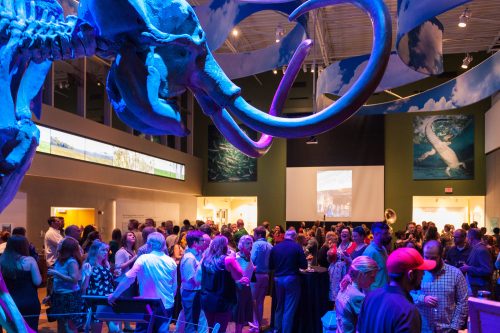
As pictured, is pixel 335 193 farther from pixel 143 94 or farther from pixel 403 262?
pixel 143 94

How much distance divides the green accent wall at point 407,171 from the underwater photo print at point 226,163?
5.05 m

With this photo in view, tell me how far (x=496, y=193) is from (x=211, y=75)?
627 inches

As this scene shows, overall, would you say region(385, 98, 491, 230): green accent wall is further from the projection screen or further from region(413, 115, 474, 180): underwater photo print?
the projection screen

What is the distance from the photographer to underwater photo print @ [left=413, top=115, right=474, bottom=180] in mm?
17531

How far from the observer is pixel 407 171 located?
18.2 metres

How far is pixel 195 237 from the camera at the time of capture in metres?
6.32

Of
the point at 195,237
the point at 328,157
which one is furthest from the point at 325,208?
the point at 195,237

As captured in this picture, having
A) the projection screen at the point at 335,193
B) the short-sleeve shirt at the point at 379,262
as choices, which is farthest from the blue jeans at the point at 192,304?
the projection screen at the point at 335,193

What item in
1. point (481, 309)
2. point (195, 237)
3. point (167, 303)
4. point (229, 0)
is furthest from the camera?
point (195, 237)

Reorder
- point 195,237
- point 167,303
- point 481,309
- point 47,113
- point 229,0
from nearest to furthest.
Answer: point 481,309 → point 229,0 → point 167,303 → point 195,237 → point 47,113

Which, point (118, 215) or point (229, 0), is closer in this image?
point (229, 0)

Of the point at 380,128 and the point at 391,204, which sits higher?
the point at 380,128

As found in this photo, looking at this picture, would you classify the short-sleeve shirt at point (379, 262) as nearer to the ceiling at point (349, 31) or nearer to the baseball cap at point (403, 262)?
the baseball cap at point (403, 262)

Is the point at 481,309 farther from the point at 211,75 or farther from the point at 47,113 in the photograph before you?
the point at 47,113
